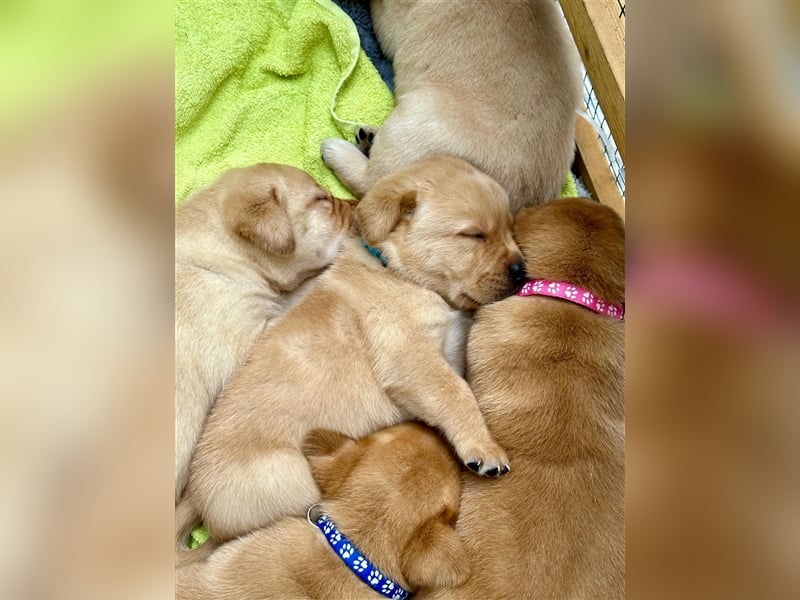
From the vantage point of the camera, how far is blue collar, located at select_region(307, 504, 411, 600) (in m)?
1.94

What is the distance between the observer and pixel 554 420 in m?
2.12

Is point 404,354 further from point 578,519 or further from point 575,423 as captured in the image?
point 578,519

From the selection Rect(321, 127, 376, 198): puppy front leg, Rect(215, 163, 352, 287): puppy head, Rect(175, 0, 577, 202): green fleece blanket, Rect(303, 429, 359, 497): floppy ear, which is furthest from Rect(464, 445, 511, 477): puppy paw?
Rect(175, 0, 577, 202): green fleece blanket

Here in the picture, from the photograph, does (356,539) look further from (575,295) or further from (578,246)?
(578,246)

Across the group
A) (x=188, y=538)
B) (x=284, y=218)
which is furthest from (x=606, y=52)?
(x=188, y=538)

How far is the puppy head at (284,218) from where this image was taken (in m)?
2.39

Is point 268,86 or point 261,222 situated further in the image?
point 268,86

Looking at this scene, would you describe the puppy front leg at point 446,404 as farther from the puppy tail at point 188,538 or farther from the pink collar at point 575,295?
the puppy tail at point 188,538

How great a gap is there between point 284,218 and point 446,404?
0.85 metres

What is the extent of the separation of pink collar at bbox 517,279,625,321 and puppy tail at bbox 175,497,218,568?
130 cm

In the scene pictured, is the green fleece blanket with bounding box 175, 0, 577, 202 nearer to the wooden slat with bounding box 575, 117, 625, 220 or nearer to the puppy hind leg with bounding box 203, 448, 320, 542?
the wooden slat with bounding box 575, 117, 625, 220

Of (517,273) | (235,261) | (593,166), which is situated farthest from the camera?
(593,166)

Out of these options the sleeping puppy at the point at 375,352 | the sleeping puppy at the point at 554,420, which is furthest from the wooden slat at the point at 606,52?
the sleeping puppy at the point at 375,352
